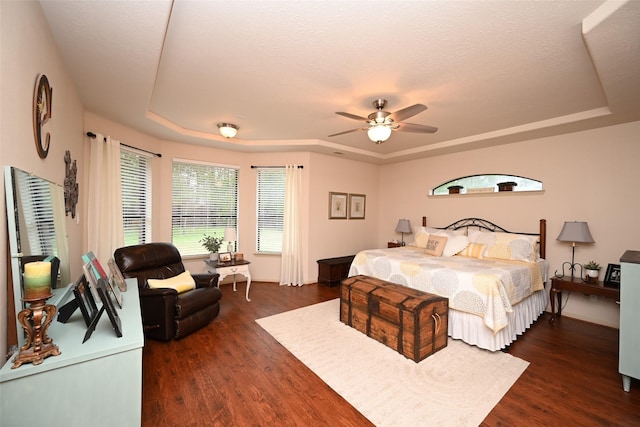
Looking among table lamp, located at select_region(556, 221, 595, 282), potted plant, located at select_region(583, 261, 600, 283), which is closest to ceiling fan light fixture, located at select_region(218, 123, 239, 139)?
table lamp, located at select_region(556, 221, 595, 282)

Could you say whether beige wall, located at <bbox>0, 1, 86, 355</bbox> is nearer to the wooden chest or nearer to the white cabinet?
the wooden chest

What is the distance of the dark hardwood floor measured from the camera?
6.13 ft

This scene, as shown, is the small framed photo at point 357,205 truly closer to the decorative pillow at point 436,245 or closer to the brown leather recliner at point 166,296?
the decorative pillow at point 436,245

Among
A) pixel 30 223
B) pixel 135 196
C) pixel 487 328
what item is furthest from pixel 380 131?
pixel 135 196

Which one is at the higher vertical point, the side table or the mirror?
the mirror

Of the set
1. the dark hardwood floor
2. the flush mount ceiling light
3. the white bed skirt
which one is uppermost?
the flush mount ceiling light

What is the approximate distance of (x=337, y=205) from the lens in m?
5.75

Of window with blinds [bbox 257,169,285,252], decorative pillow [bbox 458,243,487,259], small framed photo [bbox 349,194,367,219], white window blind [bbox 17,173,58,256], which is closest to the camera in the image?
white window blind [bbox 17,173,58,256]

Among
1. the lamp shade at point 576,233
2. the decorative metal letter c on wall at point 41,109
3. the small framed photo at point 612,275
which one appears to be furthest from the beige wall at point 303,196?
the small framed photo at point 612,275

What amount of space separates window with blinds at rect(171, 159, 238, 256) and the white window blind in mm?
3058

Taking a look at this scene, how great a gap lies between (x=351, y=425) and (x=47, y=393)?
1.68m

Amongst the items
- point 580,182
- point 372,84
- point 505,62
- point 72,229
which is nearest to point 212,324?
point 72,229

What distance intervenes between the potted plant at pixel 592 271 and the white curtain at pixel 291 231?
425cm

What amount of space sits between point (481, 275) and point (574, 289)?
166 cm
